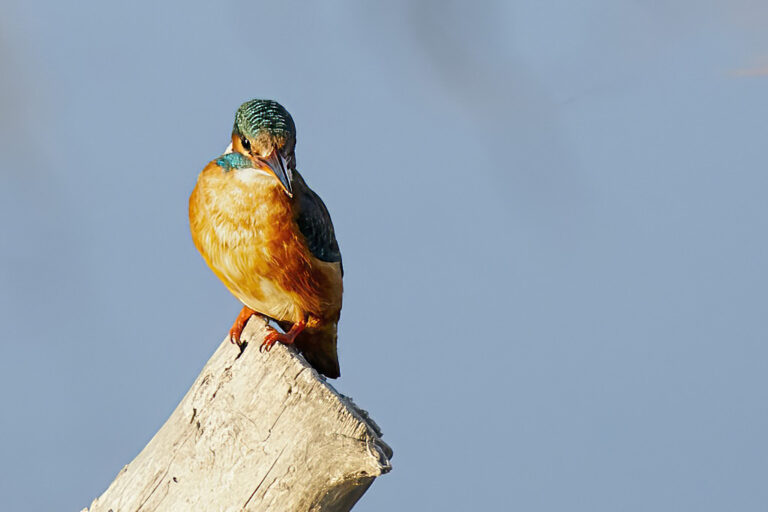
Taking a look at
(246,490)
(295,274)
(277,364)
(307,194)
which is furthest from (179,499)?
(307,194)

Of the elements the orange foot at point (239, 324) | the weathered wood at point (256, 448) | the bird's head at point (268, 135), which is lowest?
the weathered wood at point (256, 448)

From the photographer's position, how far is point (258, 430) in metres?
2.33

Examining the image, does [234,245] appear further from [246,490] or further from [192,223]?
[246,490]

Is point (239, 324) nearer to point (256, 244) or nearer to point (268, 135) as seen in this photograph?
point (256, 244)

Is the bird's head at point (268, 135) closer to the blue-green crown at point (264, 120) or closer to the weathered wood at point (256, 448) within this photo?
the blue-green crown at point (264, 120)

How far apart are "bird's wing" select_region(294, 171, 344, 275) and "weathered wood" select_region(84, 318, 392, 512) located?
271 millimetres

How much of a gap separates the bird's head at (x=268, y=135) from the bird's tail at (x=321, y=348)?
483 mm

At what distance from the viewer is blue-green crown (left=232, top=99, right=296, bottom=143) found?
2.36 m

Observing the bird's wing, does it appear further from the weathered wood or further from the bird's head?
the weathered wood

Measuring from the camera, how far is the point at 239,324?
262cm

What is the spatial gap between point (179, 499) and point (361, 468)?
0.50 metres

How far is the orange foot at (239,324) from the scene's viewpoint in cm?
257

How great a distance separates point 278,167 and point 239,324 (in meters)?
0.51

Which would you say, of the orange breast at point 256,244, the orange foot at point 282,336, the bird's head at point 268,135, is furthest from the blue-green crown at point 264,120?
the orange foot at point 282,336
